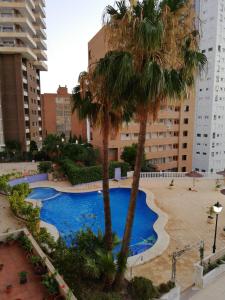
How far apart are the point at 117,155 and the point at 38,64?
2824cm

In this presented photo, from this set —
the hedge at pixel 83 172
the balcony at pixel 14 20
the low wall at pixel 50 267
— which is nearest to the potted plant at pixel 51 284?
the low wall at pixel 50 267

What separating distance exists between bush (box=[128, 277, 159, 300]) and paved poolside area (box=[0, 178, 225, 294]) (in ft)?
5.90

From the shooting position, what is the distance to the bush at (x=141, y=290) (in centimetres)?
688

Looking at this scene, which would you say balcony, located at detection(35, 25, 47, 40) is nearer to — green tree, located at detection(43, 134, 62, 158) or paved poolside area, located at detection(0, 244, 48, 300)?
green tree, located at detection(43, 134, 62, 158)

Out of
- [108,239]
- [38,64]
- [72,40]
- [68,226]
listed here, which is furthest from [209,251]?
[38,64]

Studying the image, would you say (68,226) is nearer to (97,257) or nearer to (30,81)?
(97,257)

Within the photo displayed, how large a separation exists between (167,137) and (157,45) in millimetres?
31416

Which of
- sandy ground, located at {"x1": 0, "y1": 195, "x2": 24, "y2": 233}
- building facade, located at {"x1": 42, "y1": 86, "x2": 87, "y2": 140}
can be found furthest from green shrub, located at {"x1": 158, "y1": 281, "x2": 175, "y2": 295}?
building facade, located at {"x1": 42, "y1": 86, "x2": 87, "y2": 140}

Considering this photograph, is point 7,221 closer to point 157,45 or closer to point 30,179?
point 30,179

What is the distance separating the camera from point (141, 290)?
6996 millimetres

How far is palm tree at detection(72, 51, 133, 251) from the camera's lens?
5941mm

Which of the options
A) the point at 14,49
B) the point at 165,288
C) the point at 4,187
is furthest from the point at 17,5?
the point at 165,288

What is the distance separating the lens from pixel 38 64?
149ft

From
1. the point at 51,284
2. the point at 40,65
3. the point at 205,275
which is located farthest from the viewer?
the point at 40,65
